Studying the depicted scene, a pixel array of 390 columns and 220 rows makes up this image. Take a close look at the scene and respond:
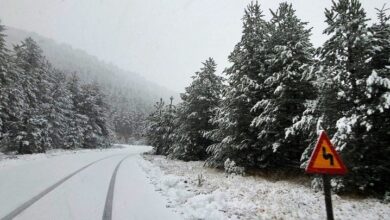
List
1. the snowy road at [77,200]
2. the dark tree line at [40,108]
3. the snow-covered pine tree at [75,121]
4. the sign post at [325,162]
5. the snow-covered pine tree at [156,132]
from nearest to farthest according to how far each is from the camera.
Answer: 1. the sign post at [325,162]
2. the snowy road at [77,200]
3. the dark tree line at [40,108]
4. the snow-covered pine tree at [156,132]
5. the snow-covered pine tree at [75,121]

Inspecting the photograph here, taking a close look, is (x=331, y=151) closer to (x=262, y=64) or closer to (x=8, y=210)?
(x=8, y=210)

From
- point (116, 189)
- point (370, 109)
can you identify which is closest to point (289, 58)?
point (370, 109)

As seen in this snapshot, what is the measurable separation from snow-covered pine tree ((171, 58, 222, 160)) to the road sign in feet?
68.3

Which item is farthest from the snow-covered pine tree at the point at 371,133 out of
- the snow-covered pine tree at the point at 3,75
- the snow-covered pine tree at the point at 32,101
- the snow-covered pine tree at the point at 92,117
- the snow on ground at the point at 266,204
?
the snow-covered pine tree at the point at 92,117

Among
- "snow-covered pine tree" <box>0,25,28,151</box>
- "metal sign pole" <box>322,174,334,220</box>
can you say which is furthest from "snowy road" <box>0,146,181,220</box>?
"snow-covered pine tree" <box>0,25,28,151</box>

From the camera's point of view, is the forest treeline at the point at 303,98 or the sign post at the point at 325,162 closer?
the sign post at the point at 325,162

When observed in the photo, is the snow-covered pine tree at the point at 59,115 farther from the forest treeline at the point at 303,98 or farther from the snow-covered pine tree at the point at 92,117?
the forest treeline at the point at 303,98

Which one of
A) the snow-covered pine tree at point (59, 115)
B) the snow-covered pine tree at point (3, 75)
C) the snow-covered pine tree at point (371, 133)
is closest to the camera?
the snow-covered pine tree at point (371, 133)

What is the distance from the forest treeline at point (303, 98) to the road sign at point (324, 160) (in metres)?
4.61

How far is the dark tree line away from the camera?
2966cm

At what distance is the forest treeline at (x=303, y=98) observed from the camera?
10.5m

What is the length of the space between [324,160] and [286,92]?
1014cm

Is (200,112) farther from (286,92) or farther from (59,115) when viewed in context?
(59,115)

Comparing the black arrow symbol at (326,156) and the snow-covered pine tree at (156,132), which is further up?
the snow-covered pine tree at (156,132)
